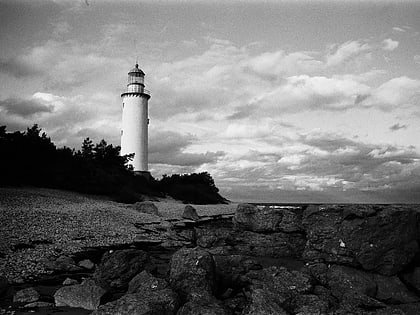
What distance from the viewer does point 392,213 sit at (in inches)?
437

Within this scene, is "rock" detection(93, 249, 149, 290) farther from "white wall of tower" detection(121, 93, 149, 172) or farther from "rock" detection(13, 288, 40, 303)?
"white wall of tower" detection(121, 93, 149, 172)

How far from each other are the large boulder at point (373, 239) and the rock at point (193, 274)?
4.04 metres

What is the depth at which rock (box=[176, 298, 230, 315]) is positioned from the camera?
7.90 meters

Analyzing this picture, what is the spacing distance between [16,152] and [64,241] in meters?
16.9

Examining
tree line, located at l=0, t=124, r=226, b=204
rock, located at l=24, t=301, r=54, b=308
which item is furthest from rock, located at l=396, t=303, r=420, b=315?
tree line, located at l=0, t=124, r=226, b=204

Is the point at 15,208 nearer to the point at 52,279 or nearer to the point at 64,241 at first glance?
the point at 64,241

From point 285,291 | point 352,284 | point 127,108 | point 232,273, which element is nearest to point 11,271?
point 232,273

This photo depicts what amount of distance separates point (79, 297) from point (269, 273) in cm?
510

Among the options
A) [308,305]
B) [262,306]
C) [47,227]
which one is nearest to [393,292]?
[308,305]

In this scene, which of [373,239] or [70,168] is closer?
[373,239]

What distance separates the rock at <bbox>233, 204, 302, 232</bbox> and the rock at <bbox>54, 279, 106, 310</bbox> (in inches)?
254

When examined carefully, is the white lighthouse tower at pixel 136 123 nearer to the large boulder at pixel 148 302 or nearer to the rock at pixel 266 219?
the rock at pixel 266 219

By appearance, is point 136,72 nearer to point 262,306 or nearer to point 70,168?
point 70,168

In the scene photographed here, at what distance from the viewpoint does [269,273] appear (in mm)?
10469
